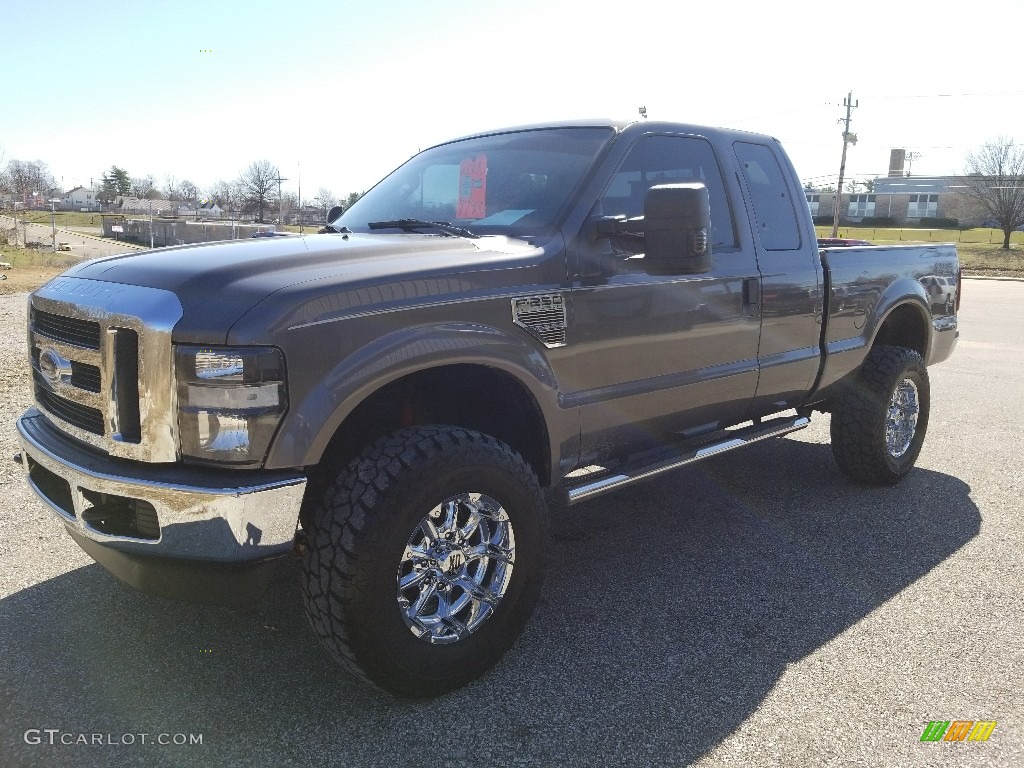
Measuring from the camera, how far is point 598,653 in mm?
3045

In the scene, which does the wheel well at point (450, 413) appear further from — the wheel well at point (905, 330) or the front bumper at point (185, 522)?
the wheel well at point (905, 330)

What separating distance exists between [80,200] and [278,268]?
623ft

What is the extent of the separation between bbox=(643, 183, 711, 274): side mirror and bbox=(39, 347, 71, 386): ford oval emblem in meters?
2.05

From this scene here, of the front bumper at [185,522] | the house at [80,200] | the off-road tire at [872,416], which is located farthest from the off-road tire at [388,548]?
the house at [80,200]

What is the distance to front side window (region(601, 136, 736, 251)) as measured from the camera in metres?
3.48

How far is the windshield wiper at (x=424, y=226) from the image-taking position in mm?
3410

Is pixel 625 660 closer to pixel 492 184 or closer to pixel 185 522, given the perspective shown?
pixel 185 522

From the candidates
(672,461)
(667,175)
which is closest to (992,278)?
(667,175)

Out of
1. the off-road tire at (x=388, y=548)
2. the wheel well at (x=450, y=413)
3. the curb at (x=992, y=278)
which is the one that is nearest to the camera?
the off-road tire at (x=388, y=548)

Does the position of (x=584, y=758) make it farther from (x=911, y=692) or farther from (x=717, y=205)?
(x=717, y=205)

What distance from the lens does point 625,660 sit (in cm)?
299

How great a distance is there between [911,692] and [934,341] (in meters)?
3.27

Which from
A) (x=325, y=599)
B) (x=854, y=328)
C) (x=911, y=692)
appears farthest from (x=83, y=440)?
(x=854, y=328)

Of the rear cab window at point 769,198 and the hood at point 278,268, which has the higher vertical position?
the rear cab window at point 769,198
